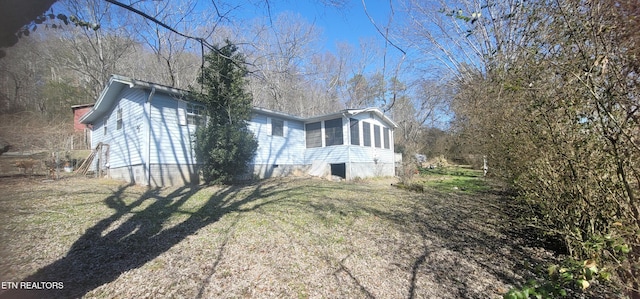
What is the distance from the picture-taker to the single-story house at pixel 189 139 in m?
9.02

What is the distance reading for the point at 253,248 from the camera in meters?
3.93

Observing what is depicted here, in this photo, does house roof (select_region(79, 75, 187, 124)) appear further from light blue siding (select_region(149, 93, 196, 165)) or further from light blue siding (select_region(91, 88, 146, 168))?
light blue siding (select_region(149, 93, 196, 165))

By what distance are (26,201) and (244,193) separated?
4584 millimetres

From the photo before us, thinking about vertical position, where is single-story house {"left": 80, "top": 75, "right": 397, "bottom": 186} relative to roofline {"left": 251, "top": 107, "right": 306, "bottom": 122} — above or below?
below

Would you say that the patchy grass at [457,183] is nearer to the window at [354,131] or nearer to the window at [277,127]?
the window at [354,131]

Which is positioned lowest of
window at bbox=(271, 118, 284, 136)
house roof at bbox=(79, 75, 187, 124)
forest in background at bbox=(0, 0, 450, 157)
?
window at bbox=(271, 118, 284, 136)

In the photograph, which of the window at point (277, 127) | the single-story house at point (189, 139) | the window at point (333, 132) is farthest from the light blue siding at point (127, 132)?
the window at point (333, 132)

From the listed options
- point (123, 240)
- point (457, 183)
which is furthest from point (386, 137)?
point (123, 240)

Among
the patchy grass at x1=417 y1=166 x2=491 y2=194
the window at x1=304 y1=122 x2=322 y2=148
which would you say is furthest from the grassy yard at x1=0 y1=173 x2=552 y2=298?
the window at x1=304 y1=122 x2=322 y2=148

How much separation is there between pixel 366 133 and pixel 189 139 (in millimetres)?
8682

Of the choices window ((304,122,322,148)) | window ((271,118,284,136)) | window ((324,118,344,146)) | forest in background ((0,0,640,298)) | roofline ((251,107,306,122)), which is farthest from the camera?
window ((304,122,322,148))

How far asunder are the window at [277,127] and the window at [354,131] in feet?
11.1

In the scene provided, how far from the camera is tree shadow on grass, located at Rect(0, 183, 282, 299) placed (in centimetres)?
302

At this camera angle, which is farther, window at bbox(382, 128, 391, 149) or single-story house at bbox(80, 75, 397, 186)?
window at bbox(382, 128, 391, 149)
